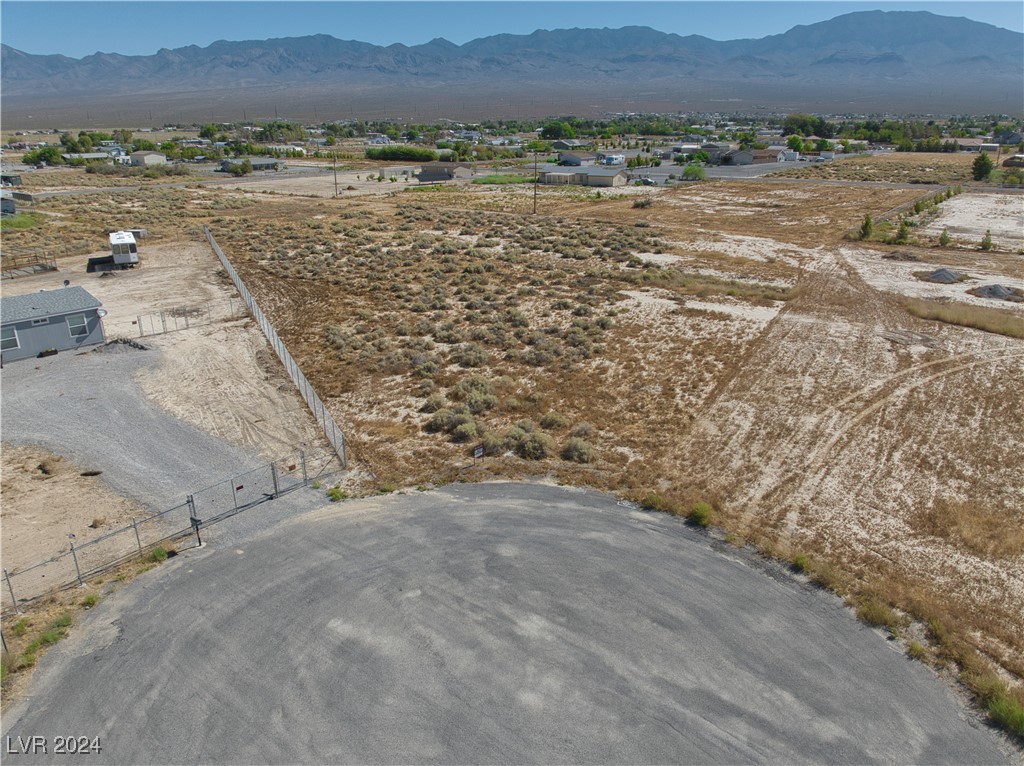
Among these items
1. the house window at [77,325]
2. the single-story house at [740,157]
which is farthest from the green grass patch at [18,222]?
the single-story house at [740,157]

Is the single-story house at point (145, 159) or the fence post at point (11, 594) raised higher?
the single-story house at point (145, 159)

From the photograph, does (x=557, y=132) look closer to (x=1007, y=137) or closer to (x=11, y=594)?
(x=1007, y=137)

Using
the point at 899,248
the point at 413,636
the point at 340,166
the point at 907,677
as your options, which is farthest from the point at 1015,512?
the point at 340,166

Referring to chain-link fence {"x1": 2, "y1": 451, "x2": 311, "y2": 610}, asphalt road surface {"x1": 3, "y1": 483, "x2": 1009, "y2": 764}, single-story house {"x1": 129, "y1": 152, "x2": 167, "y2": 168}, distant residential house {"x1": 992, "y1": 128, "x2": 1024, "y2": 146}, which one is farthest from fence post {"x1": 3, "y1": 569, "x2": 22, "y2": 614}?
distant residential house {"x1": 992, "y1": 128, "x2": 1024, "y2": 146}

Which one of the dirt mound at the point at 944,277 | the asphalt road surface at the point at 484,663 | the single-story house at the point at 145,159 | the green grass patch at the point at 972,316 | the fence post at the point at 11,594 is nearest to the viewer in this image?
the asphalt road surface at the point at 484,663

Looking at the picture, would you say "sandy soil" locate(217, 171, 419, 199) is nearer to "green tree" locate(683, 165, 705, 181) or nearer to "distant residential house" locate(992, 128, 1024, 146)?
"green tree" locate(683, 165, 705, 181)

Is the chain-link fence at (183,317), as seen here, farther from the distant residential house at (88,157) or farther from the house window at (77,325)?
the distant residential house at (88,157)

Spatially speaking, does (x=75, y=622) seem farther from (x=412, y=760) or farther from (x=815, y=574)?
(x=815, y=574)
